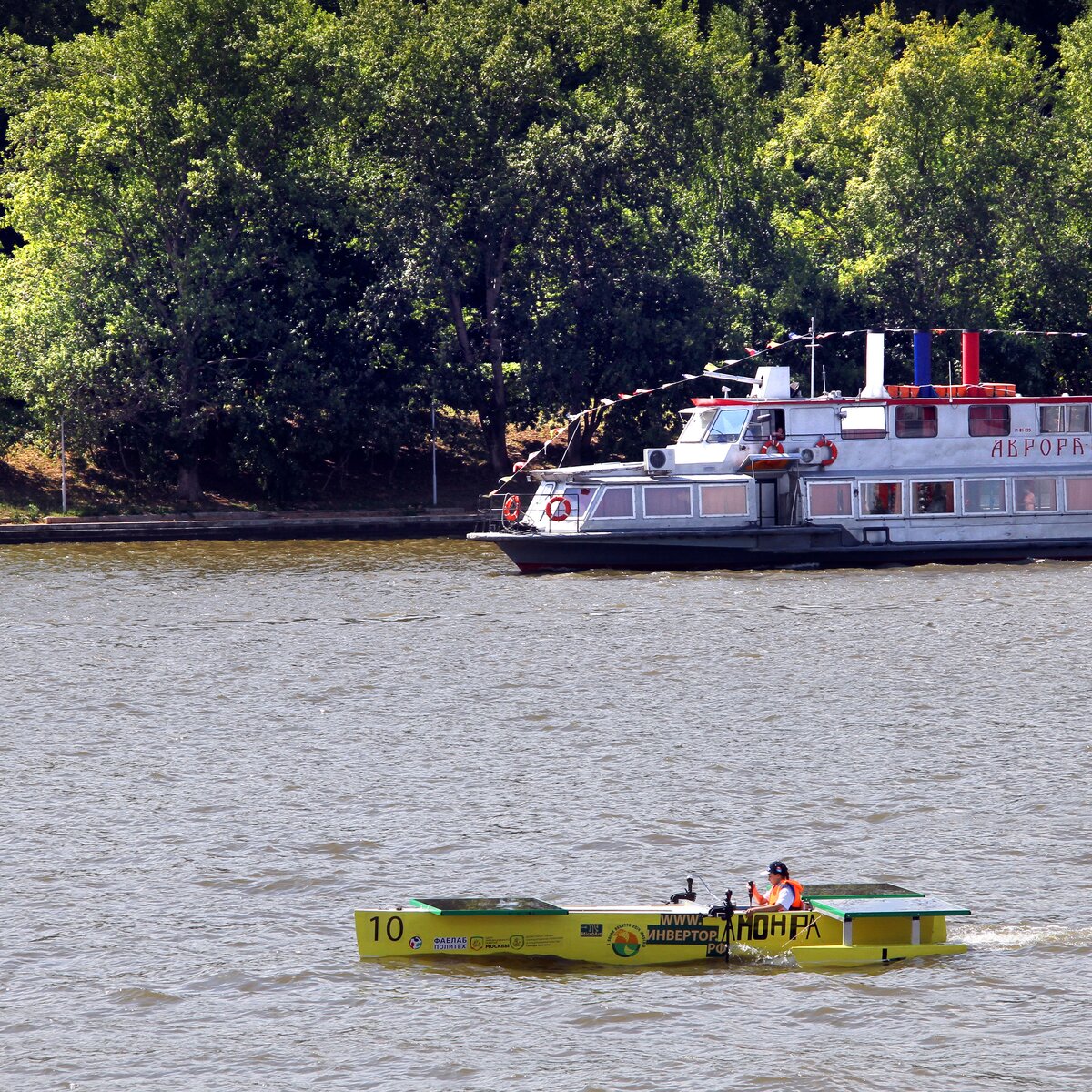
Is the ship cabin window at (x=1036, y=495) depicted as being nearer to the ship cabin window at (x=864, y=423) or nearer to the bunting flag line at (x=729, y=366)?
the ship cabin window at (x=864, y=423)

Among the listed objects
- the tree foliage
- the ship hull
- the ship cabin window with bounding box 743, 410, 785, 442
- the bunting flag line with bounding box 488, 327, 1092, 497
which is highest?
the tree foliage

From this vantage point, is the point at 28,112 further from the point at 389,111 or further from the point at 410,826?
the point at 410,826

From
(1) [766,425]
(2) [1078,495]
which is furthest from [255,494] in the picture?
(2) [1078,495]

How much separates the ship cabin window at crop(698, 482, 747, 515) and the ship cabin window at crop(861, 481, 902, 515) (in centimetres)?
374

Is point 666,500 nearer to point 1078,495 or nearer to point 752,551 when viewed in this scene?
point 752,551

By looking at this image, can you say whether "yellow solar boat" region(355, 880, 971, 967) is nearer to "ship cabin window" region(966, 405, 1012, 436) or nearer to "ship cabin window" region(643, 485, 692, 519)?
"ship cabin window" region(643, 485, 692, 519)

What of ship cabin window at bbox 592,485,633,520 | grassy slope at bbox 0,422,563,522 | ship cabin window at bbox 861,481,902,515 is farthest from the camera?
grassy slope at bbox 0,422,563,522

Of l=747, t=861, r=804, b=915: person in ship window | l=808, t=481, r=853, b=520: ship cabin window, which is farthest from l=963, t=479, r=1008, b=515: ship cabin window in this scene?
l=747, t=861, r=804, b=915: person in ship window

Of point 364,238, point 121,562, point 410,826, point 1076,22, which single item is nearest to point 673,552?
point 121,562

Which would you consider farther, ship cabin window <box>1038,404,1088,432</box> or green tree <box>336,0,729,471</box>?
green tree <box>336,0,729,471</box>

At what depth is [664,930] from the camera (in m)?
18.6

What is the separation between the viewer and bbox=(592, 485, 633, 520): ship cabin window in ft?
167

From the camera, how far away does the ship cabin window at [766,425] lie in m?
52.6

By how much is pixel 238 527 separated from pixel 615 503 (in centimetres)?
1917
